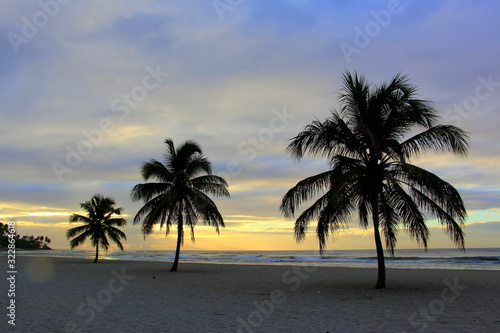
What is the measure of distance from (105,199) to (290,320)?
32.1m

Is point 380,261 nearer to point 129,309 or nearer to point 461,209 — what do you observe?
point 461,209

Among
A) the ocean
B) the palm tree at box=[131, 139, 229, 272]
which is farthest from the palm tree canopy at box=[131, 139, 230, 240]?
the ocean

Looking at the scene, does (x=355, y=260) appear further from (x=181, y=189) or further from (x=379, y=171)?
(x=379, y=171)

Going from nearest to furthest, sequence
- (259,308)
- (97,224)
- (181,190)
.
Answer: (259,308), (181,190), (97,224)

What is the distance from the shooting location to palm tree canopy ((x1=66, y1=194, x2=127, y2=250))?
123 ft

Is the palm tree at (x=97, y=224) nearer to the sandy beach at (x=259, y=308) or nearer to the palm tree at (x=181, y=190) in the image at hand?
the palm tree at (x=181, y=190)

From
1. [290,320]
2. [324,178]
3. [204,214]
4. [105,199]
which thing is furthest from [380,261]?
[105,199]

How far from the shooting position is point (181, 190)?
79.9 ft

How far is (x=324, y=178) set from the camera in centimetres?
1421

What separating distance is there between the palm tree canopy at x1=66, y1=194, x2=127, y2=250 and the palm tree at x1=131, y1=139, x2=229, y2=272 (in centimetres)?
1467

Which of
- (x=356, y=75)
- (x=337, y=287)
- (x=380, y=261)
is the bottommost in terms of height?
(x=337, y=287)

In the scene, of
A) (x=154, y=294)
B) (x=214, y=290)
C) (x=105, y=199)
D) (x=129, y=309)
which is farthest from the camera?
(x=105, y=199)

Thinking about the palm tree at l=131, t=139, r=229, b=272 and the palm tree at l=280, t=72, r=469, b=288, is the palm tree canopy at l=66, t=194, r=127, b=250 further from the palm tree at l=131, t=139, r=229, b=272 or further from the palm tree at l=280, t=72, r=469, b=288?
the palm tree at l=280, t=72, r=469, b=288

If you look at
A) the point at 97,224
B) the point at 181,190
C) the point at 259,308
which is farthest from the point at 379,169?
the point at 97,224
